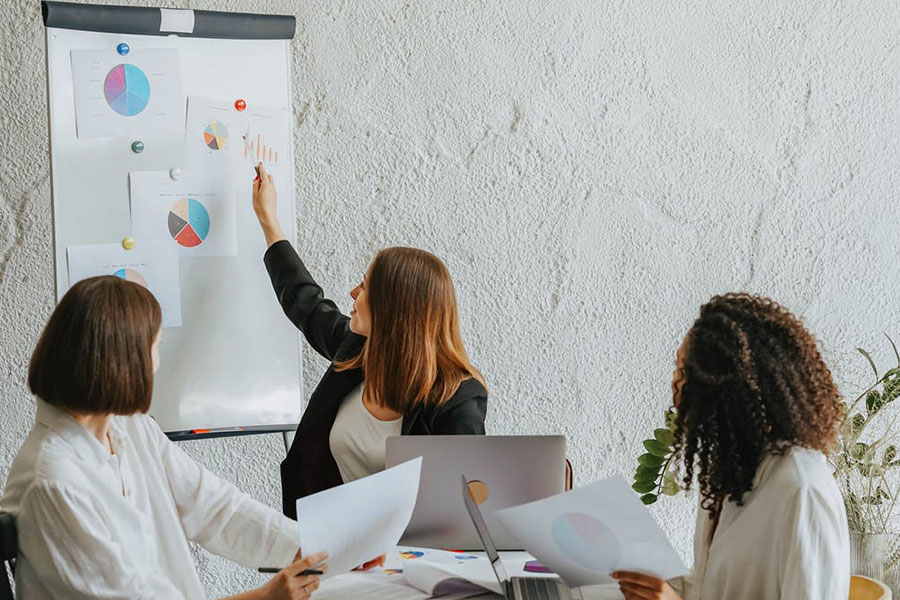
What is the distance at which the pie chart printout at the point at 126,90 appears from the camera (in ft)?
7.15

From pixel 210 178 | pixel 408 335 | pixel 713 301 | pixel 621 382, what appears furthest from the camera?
pixel 621 382

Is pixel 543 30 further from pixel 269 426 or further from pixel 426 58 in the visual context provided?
pixel 269 426

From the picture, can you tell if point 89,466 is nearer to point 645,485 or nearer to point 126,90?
point 126,90

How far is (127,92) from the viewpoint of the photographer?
Answer: 2199 mm

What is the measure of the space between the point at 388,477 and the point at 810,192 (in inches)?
82.0

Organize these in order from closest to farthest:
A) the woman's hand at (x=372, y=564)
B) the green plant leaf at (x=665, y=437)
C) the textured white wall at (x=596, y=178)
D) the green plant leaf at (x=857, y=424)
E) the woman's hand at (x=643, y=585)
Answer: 1. the woman's hand at (x=643, y=585)
2. the woman's hand at (x=372, y=564)
3. the green plant leaf at (x=665, y=437)
4. the green plant leaf at (x=857, y=424)
5. the textured white wall at (x=596, y=178)

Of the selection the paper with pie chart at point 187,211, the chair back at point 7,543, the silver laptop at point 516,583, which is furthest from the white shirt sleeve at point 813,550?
the paper with pie chart at point 187,211

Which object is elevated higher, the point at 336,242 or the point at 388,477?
the point at 336,242

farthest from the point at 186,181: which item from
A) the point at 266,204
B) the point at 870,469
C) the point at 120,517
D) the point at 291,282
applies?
the point at 870,469

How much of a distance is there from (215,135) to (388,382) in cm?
75

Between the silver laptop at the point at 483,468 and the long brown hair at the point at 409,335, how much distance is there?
36cm

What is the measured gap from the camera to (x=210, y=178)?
229 centimetres

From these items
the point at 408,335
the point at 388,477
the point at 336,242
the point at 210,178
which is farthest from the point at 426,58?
the point at 388,477

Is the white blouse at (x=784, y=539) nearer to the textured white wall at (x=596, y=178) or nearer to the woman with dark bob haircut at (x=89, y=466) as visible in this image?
the woman with dark bob haircut at (x=89, y=466)
